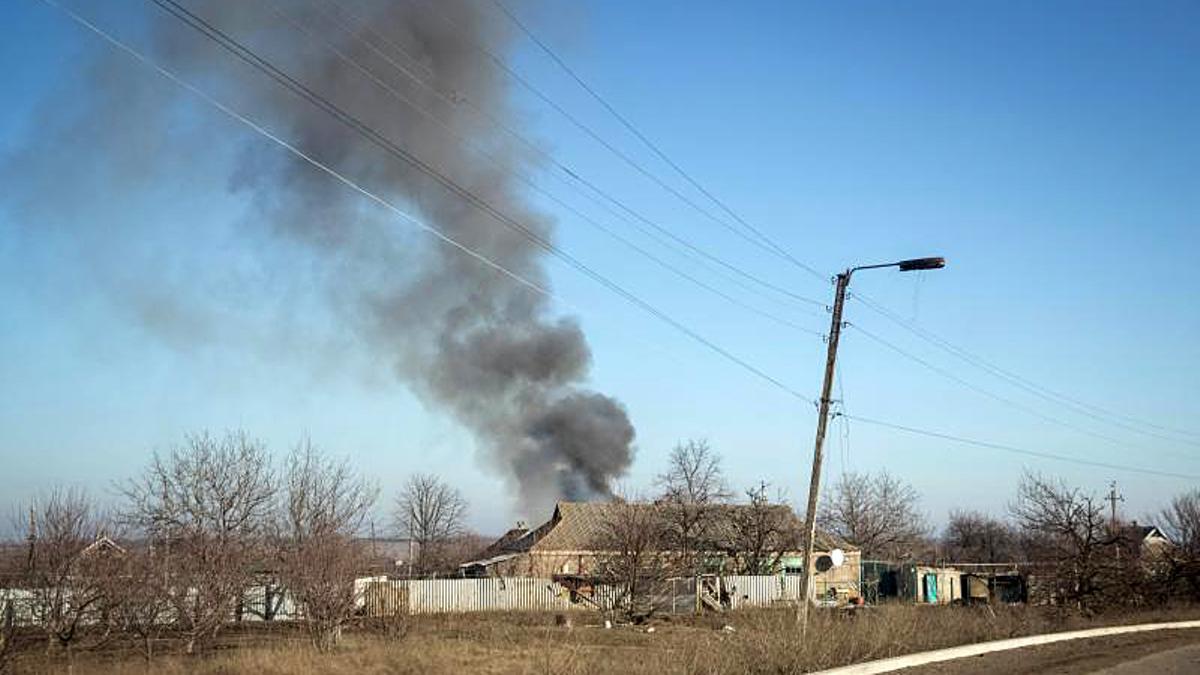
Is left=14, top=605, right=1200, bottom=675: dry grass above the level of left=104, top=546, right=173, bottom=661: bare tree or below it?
below

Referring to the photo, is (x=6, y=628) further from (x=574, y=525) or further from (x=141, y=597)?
(x=574, y=525)

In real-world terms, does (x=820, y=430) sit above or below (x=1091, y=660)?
above

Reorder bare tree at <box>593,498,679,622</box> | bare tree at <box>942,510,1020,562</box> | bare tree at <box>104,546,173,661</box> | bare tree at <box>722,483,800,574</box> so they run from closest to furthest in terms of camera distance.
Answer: bare tree at <box>104,546,173,661</box>
bare tree at <box>593,498,679,622</box>
bare tree at <box>722,483,800,574</box>
bare tree at <box>942,510,1020,562</box>

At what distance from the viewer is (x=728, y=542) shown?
2286 inches

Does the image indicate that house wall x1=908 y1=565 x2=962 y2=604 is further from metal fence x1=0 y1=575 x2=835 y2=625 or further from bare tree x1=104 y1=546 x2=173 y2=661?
bare tree x1=104 y1=546 x2=173 y2=661

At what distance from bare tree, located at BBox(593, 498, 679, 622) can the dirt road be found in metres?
15.5

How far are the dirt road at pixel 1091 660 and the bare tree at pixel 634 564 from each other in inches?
609

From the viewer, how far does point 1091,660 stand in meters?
20.7

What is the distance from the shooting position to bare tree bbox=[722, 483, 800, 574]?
2259 inches

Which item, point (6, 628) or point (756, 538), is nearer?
point (6, 628)

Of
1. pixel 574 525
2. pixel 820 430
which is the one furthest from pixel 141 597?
pixel 574 525

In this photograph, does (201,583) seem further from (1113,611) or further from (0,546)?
(1113,611)

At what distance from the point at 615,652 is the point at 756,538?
38264 millimetres

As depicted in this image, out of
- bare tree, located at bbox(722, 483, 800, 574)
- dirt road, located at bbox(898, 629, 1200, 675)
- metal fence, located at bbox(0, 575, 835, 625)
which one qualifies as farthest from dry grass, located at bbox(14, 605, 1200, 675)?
bare tree, located at bbox(722, 483, 800, 574)
